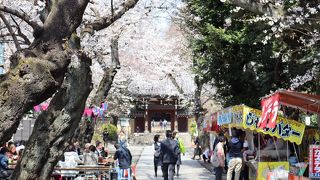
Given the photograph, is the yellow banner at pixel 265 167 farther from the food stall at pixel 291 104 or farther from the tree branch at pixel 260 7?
the tree branch at pixel 260 7

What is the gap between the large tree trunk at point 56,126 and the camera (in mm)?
8656

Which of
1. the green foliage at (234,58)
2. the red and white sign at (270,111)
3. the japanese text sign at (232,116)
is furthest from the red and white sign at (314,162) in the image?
the green foliage at (234,58)

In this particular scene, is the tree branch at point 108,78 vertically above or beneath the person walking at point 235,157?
above

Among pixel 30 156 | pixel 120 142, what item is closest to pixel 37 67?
pixel 30 156

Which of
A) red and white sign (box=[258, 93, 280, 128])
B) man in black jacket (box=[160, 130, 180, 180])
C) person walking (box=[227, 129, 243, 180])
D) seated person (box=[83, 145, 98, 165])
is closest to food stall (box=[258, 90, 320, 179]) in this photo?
red and white sign (box=[258, 93, 280, 128])

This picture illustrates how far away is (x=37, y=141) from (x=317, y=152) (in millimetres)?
5696

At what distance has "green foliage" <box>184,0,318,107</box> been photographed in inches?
677

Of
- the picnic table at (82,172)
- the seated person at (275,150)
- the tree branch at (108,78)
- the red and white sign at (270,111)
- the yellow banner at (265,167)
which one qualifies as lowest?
the picnic table at (82,172)

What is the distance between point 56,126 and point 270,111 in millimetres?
4613

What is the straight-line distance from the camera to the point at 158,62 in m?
34.2

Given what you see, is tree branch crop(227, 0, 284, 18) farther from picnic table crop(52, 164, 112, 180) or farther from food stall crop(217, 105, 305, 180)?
picnic table crop(52, 164, 112, 180)

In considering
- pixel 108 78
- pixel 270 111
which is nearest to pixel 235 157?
pixel 270 111

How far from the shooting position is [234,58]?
1859 cm

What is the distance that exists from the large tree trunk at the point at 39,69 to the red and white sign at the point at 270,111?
4.93 meters
